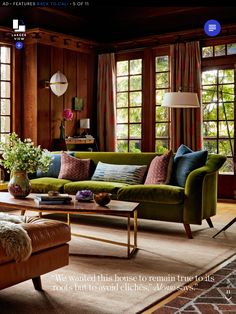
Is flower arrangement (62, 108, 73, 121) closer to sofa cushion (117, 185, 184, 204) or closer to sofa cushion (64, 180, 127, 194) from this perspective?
sofa cushion (64, 180, 127, 194)

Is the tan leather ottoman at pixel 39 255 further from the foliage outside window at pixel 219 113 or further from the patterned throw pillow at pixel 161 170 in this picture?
the foliage outside window at pixel 219 113

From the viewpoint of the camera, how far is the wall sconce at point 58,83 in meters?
7.51

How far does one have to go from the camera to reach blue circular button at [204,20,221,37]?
725 centimetres

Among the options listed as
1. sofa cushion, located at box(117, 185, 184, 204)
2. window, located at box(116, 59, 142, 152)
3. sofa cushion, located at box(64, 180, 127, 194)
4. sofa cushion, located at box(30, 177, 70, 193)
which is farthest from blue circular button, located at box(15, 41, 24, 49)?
sofa cushion, located at box(117, 185, 184, 204)

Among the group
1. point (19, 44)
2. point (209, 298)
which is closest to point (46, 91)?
point (19, 44)

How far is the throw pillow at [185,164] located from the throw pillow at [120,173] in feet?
1.50

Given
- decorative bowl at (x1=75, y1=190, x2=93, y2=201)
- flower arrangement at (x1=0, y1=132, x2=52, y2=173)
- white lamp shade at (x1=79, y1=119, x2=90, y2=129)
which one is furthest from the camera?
white lamp shade at (x1=79, y1=119, x2=90, y2=129)

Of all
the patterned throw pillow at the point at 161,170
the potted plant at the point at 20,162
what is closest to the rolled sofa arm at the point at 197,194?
the patterned throw pillow at the point at 161,170

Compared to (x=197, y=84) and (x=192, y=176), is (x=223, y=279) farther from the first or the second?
(x=197, y=84)

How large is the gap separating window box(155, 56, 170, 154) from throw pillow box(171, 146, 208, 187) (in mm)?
2704

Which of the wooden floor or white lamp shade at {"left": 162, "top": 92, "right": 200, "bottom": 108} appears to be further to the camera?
white lamp shade at {"left": 162, "top": 92, "right": 200, "bottom": 108}

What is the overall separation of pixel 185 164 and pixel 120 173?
89cm

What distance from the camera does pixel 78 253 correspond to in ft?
12.6

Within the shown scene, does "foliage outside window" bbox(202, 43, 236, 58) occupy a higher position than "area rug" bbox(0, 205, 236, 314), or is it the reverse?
"foliage outside window" bbox(202, 43, 236, 58)
